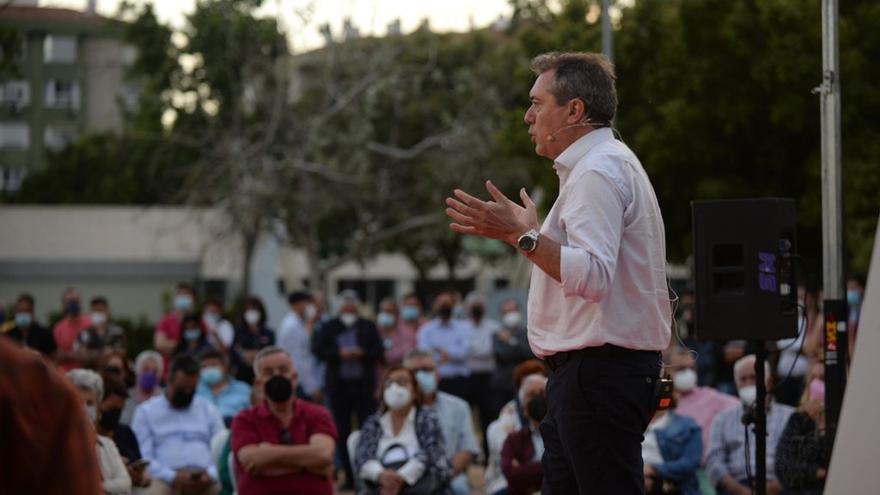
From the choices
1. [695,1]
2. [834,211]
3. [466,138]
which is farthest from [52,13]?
[834,211]

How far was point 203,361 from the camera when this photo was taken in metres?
14.4

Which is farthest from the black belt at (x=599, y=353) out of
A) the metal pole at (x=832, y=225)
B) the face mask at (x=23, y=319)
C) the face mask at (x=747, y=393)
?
the face mask at (x=23, y=319)

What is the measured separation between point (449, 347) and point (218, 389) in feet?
15.5

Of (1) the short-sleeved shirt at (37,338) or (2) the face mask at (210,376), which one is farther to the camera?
(1) the short-sleeved shirt at (37,338)

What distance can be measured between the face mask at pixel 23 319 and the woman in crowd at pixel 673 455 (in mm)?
8942

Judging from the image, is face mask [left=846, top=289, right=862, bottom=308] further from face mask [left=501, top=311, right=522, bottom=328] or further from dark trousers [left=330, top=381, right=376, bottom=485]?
dark trousers [left=330, top=381, right=376, bottom=485]

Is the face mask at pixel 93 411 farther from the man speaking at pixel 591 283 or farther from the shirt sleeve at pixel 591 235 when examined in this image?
the shirt sleeve at pixel 591 235

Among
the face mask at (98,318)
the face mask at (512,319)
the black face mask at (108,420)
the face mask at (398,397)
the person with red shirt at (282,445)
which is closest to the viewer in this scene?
the person with red shirt at (282,445)

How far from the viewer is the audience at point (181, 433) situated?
1145 cm

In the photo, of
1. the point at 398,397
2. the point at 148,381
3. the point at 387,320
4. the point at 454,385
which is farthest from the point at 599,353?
the point at 387,320

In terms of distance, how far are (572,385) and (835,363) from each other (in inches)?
176

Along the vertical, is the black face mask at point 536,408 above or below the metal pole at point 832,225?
below

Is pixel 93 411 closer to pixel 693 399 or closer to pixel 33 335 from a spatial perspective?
pixel 693 399

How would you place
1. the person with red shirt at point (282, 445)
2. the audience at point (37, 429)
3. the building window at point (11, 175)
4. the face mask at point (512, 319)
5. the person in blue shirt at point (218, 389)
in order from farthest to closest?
the building window at point (11, 175), the face mask at point (512, 319), the person in blue shirt at point (218, 389), the person with red shirt at point (282, 445), the audience at point (37, 429)
